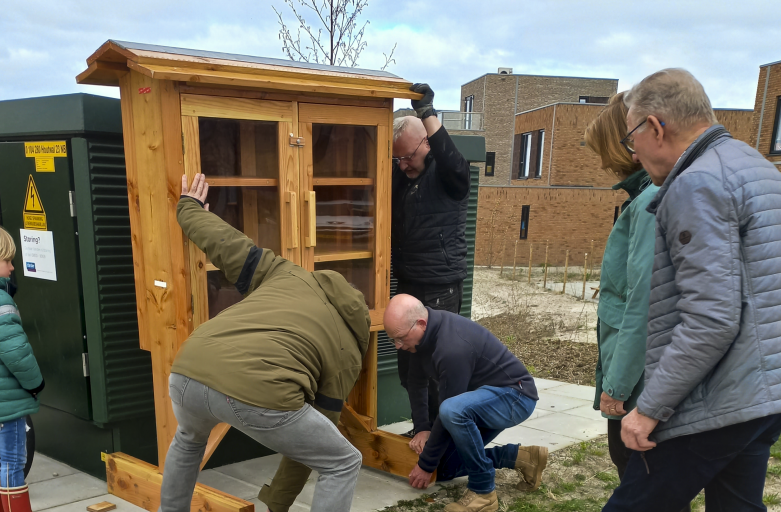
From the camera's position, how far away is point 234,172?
10.0ft

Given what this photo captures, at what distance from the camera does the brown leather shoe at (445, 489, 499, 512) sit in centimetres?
320

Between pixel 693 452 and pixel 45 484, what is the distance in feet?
11.6

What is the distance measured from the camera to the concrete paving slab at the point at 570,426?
4566 mm

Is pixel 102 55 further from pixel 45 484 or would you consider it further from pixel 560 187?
pixel 560 187

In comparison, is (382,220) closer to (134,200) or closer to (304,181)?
(304,181)

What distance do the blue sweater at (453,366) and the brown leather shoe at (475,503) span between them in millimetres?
294

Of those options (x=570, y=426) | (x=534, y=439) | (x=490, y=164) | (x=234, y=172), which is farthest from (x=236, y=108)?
(x=490, y=164)

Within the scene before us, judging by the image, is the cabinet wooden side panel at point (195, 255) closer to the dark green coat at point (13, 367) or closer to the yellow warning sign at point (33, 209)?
the dark green coat at point (13, 367)

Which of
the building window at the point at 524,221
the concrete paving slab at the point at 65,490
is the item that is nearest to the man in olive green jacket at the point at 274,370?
the concrete paving slab at the point at 65,490

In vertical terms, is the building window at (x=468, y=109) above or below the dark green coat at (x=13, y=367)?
above

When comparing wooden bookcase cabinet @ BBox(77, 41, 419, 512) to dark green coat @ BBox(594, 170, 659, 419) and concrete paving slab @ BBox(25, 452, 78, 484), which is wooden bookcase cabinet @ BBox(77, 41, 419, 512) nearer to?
concrete paving slab @ BBox(25, 452, 78, 484)

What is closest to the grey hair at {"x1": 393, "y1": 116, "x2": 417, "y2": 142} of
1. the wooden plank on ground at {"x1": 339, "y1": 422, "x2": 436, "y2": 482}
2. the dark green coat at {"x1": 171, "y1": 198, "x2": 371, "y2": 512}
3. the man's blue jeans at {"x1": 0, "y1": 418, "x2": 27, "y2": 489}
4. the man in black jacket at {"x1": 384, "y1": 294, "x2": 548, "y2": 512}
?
the man in black jacket at {"x1": 384, "y1": 294, "x2": 548, "y2": 512}

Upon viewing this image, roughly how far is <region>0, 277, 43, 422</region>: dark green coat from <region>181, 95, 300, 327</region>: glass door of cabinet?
776 mm

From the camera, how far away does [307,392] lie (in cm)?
216
